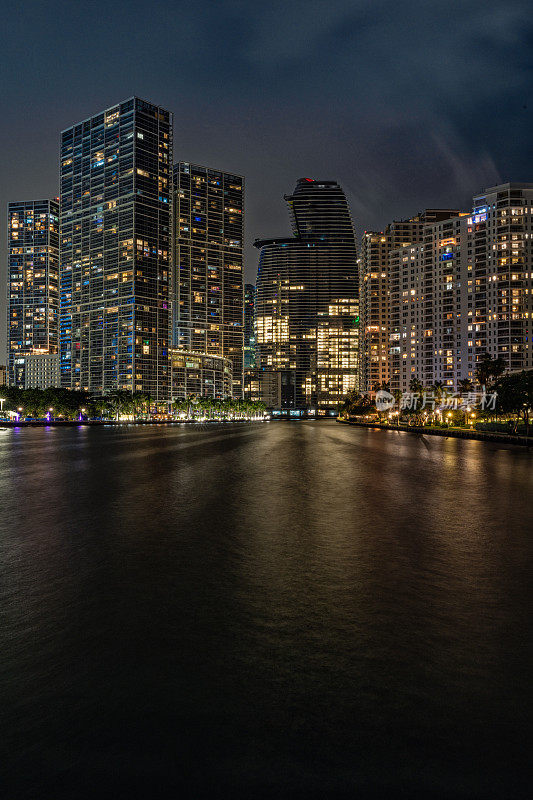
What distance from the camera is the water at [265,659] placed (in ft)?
15.9

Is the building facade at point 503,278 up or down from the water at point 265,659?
up

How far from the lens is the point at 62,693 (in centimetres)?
621

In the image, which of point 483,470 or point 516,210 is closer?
point 483,470

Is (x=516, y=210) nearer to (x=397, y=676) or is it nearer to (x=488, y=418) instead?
(x=488, y=418)

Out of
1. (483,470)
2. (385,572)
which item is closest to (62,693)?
(385,572)

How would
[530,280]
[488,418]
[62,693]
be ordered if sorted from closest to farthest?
[62,693]
[488,418]
[530,280]

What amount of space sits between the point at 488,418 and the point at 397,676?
142m

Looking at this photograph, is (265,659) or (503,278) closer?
(265,659)

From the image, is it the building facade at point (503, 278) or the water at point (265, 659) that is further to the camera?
the building facade at point (503, 278)

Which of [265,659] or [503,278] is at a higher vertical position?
[503,278]

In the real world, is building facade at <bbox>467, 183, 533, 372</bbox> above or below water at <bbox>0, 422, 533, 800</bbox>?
above

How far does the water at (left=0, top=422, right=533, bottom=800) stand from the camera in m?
4.85

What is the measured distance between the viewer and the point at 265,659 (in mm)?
7137

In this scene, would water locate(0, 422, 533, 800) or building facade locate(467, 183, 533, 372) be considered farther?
building facade locate(467, 183, 533, 372)
